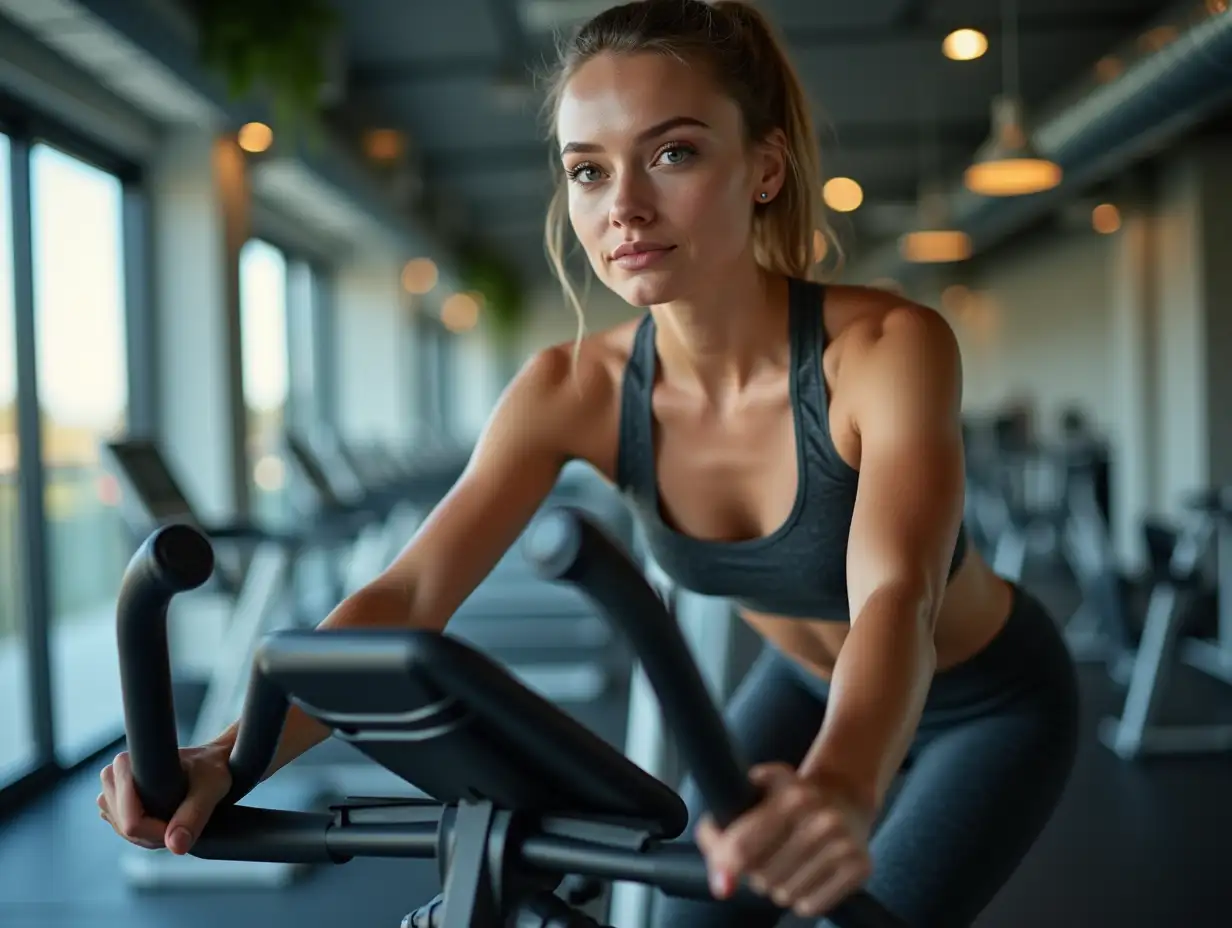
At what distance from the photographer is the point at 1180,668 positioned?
6.05 metres

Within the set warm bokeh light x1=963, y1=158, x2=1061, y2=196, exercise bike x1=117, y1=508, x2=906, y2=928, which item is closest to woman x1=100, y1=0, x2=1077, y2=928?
exercise bike x1=117, y1=508, x2=906, y2=928

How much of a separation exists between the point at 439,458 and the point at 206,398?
4.13m

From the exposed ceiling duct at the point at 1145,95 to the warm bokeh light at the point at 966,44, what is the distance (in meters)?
0.60

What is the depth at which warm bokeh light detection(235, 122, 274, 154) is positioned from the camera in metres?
6.14

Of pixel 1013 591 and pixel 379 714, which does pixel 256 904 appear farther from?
pixel 379 714

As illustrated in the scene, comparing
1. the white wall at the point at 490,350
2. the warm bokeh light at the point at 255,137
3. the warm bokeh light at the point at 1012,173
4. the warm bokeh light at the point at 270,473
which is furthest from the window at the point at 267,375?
the white wall at the point at 490,350

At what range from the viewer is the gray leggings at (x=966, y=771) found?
4.04 feet

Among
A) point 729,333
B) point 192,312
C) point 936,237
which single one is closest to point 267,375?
point 192,312

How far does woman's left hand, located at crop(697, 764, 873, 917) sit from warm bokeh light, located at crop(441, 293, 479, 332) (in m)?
13.9

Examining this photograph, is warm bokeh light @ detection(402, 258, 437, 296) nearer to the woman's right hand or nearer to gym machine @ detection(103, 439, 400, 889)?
gym machine @ detection(103, 439, 400, 889)

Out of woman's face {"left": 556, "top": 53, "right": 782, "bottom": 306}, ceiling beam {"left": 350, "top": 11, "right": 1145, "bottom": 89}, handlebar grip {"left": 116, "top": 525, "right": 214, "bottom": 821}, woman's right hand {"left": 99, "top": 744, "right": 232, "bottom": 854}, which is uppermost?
ceiling beam {"left": 350, "top": 11, "right": 1145, "bottom": 89}

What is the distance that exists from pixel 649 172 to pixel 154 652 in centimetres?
53

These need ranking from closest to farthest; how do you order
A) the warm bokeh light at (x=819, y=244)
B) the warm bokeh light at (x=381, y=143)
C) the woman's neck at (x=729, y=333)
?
the woman's neck at (x=729, y=333)
the warm bokeh light at (x=819, y=244)
the warm bokeh light at (x=381, y=143)

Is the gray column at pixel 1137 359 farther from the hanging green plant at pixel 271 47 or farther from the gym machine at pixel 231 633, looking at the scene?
the gym machine at pixel 231 633
